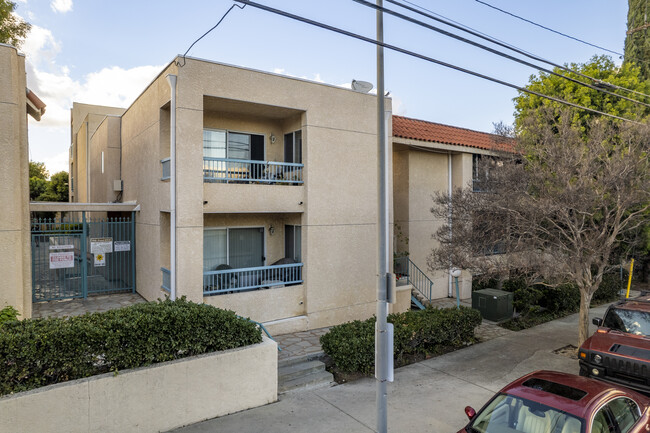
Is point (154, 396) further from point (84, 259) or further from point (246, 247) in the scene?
point (84, 259)

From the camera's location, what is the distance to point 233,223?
39.0 feet

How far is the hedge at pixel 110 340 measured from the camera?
5715 millimetres

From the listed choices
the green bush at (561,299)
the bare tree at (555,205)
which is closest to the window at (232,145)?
the bare tree at (555,205)

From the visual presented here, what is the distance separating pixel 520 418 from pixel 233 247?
882 cm

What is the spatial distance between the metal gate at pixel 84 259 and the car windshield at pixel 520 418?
10945 millimetres

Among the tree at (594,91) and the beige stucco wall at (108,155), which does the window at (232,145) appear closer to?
the beige stucco wall at (108,155)

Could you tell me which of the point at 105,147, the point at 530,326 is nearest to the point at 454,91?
the point at 530,326

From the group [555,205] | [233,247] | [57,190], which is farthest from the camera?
[57,190]

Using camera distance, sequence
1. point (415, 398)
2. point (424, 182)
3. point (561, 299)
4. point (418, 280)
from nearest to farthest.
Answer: point (415, 398), point (561, 299), point (418, 280), point (424, 182)

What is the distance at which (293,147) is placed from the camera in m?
12.5

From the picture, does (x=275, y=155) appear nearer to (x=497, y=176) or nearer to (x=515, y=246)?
(x=497, y=176)

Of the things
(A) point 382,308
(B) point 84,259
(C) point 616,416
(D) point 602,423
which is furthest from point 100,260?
(C) point 616,416

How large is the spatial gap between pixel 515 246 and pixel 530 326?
452 centimetres

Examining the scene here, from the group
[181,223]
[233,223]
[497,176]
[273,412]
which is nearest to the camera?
[273,412]
